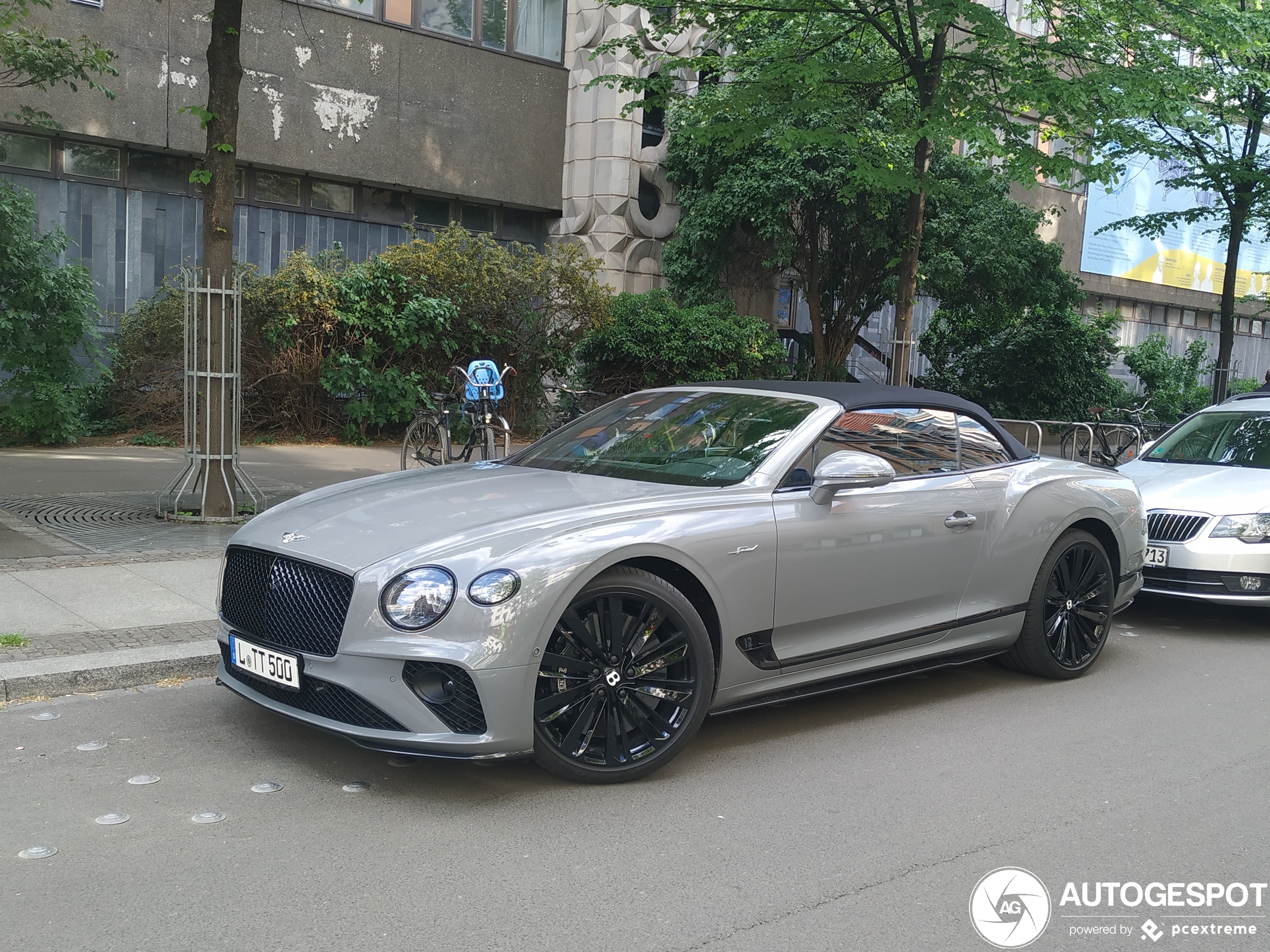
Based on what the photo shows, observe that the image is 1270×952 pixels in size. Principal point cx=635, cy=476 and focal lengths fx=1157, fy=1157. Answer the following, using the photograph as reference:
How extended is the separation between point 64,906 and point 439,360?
45.3ft

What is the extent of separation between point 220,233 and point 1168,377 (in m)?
27.2

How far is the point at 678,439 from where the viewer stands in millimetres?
5453

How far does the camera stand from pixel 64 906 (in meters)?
3.31

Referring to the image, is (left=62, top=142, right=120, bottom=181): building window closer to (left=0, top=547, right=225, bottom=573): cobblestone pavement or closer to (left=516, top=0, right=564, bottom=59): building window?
(left=516, top=0, right=564, bottom=59): building window

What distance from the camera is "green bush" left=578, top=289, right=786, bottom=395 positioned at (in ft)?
59.0

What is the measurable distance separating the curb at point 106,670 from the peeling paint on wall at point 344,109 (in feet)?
50.1

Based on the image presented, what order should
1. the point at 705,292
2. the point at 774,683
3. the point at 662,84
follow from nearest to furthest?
the point at 774,683 → the point at 662,84 → the point at 705,292

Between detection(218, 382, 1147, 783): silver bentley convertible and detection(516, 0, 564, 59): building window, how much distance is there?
17001 millimetres

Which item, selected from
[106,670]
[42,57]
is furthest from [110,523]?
[42,57]

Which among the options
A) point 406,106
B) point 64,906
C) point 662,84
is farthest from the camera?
point 406,106

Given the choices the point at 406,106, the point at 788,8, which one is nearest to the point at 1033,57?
the point at 788,8

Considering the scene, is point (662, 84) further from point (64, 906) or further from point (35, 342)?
point (64, 906)

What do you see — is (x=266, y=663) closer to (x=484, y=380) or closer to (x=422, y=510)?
(x=422, y=510)

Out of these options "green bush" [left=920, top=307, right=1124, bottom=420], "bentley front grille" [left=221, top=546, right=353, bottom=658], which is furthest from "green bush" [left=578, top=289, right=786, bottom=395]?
"bentley front grille" [left=221, top=546, right=353, bottom=658]
